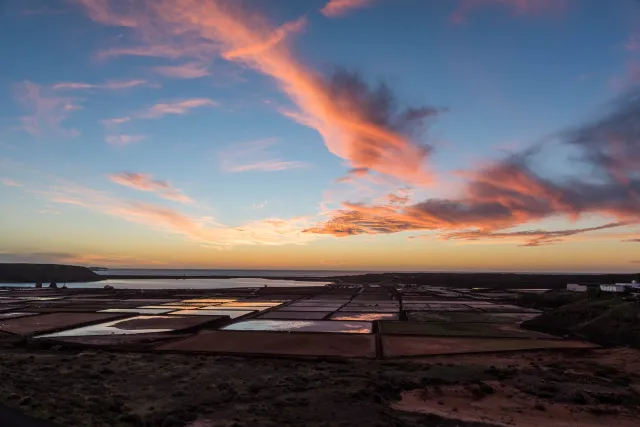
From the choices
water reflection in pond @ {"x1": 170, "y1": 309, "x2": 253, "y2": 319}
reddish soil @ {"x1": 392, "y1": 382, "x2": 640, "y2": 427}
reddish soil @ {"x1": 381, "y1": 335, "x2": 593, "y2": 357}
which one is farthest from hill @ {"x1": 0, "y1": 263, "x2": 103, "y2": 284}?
reddish soil @ {"x1": 392, "y1": 382, "x2": 640, "y2": 427}

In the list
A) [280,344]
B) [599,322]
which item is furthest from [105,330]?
[599,322]

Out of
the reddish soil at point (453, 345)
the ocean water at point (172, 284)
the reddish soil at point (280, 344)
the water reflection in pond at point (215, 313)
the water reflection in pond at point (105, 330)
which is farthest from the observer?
the ocean water at point (172, 284)

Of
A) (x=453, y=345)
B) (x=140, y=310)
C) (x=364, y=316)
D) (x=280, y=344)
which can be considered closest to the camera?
(x=453, y=345)

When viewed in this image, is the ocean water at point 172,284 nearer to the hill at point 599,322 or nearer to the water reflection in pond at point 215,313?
the water reflection in pond at point 215,313

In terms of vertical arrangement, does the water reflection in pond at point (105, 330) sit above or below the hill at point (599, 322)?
below

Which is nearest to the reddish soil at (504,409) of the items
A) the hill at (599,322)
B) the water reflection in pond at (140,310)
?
the hill at (599,322)

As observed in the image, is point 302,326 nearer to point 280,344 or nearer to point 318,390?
point 280,344

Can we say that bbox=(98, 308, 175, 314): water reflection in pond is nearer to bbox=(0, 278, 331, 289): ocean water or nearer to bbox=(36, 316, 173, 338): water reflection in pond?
bbox=(36, 316, 173, 338): water reflection in pond

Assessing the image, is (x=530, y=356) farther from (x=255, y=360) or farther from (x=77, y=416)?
(x=77, y=416)

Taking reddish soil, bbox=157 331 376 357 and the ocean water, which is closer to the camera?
reddish soil, bbox=157 331 376 357
